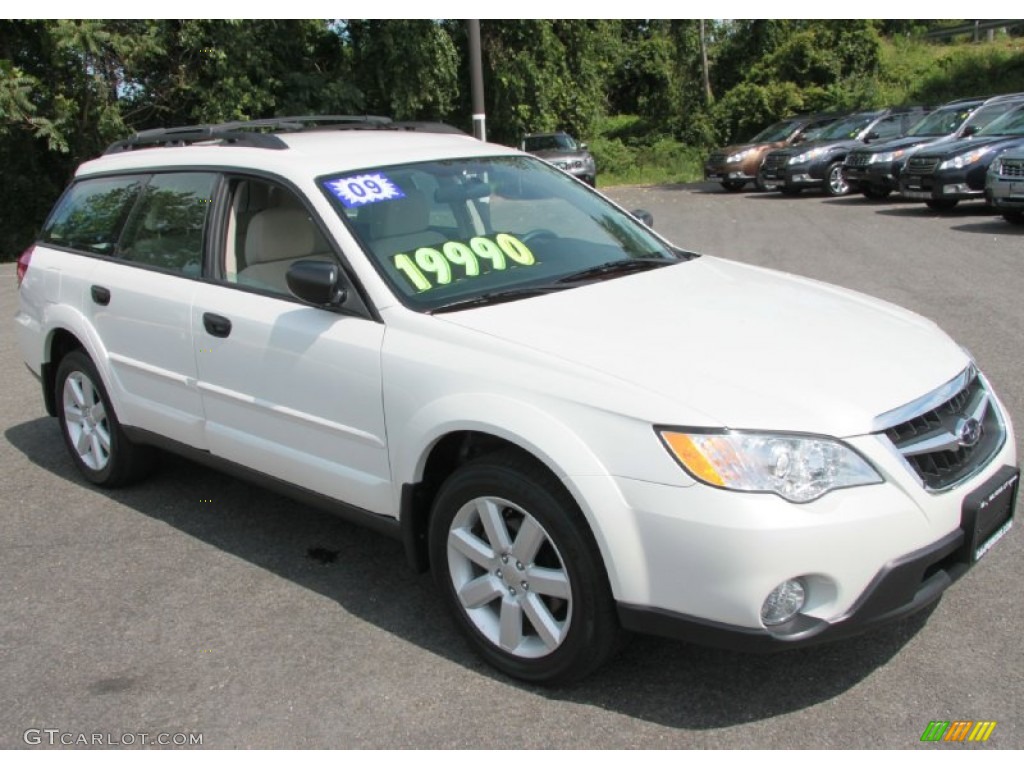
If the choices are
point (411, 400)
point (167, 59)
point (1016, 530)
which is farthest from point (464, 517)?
point (167, 59)

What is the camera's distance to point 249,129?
500 centimetres

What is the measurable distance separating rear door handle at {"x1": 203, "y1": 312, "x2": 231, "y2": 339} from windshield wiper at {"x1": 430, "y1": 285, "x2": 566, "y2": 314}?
1055 mm

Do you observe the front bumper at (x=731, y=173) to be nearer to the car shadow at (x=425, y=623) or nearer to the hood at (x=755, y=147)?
the hood at (x=755, y=147)

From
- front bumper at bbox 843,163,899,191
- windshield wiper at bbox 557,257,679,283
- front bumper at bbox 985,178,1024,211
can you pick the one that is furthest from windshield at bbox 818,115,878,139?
windshield wiper at bbox 557,257,679,283

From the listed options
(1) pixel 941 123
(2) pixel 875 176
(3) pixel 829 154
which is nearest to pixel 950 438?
(2) pixel 875 176

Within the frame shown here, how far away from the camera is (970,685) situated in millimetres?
3150

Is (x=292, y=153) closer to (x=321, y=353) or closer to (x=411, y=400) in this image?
(x=321, y=353)

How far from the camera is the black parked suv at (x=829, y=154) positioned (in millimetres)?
20984

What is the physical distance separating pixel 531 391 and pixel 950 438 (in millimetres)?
1300

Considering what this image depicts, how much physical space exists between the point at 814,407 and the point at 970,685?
1.09 metres

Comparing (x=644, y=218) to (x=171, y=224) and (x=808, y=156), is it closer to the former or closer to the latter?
(x=171, y=224)

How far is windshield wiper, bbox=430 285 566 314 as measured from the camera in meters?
3.56

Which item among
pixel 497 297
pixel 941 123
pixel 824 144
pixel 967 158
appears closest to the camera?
pixel 497 297

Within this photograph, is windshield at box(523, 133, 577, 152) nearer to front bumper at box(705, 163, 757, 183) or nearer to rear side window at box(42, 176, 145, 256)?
front bumper at box(705, 163, 757, 183)
